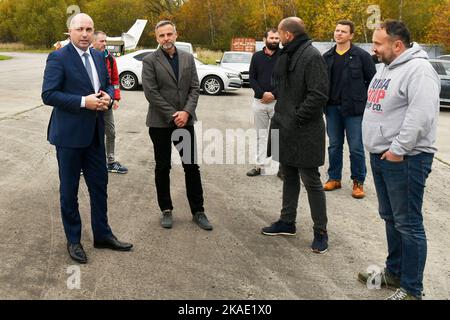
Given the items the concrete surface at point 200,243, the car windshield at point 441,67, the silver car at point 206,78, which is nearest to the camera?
the concrete surface at point 200,243

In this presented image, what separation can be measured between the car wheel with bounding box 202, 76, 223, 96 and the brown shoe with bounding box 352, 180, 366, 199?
12.1 meters

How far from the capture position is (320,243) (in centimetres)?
441

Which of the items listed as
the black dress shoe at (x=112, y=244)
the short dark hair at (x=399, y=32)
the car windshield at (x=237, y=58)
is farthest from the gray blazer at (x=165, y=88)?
the car windshield at (x=237, y=58)

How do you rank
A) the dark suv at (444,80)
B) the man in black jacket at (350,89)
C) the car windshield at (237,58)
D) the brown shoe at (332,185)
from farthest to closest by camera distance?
the car windshield at (237,58) < the dark suv at (444,80) < the brown shoe at (332,185) < the man in black jacket at (350,89)

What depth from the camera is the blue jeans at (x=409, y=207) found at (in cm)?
334

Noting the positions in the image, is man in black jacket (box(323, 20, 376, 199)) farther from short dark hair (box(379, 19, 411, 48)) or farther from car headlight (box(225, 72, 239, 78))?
car headlight (box(225, 72, 239, 78))

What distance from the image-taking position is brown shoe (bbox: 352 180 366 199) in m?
6.07

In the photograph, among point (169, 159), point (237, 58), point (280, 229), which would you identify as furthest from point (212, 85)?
point (280, 229)

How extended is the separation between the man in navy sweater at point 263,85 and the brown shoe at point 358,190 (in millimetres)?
1490

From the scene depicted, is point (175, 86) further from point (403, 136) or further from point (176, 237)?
point (403, 136)

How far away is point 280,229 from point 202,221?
814mm

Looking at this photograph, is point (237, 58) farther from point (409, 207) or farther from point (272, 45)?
point (409, 207)

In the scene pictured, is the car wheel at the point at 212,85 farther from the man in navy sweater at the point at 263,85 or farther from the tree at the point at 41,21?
the tree at the point at 41,21
